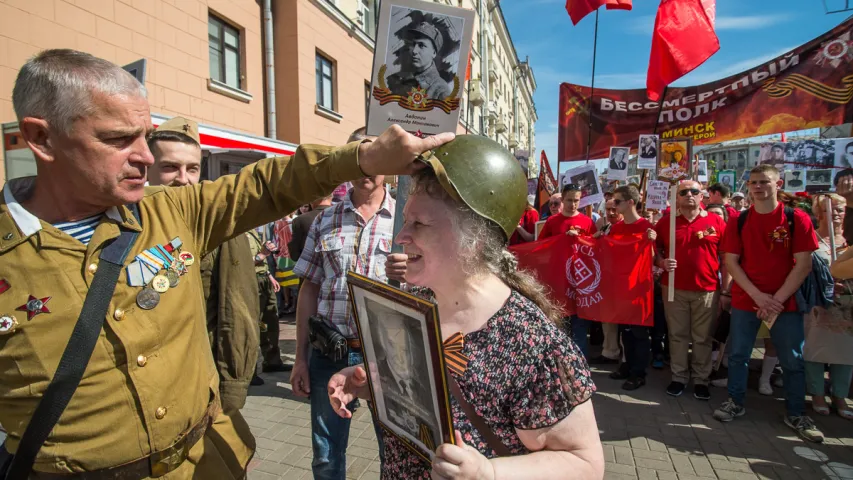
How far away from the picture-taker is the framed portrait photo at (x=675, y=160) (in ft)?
16.4

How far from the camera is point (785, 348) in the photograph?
4180 mm

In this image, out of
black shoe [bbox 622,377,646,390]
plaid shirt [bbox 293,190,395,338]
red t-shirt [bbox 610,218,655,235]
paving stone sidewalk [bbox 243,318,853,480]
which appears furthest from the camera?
red t-shirt [bbox 610,218,655,235]

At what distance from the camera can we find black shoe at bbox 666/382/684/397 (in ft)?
16.7

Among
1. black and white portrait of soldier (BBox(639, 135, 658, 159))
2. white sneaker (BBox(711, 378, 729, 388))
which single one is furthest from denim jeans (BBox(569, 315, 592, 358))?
black and white portrait of soldier (BBox(639, 135, 658, 159))

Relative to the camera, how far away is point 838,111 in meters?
6.11

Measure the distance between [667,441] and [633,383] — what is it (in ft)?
4.23

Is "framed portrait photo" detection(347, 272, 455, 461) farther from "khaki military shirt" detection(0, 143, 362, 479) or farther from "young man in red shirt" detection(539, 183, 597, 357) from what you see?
"young man in red shirt" detection(539, 183, 597, 357)

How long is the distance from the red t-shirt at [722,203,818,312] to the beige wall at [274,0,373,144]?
33.6 ft

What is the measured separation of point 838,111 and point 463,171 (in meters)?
7.13

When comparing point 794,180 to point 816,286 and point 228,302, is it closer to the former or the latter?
point 816,286

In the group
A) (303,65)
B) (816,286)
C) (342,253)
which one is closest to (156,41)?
(303,65)

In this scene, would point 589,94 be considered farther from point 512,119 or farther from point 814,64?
point 512,119

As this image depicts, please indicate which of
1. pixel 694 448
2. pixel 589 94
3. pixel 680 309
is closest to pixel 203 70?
pixel 589 94

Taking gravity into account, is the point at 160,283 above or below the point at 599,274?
above
